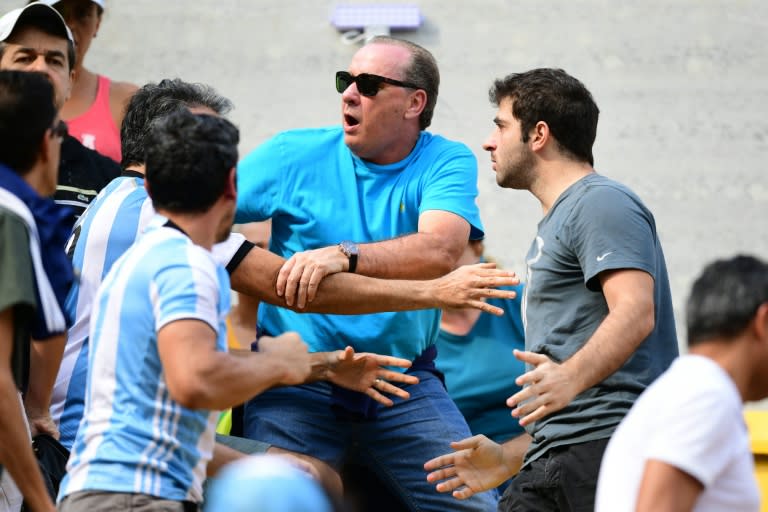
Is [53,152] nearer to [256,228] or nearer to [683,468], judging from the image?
[683,468]

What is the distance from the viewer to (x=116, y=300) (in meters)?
2.68

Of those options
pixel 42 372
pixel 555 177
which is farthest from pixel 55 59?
pixel 555 177

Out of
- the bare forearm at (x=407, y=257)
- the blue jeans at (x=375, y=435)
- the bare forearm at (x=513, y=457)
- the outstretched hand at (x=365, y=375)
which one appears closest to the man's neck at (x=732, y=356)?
the outstretched hand at (x=365, y=375)

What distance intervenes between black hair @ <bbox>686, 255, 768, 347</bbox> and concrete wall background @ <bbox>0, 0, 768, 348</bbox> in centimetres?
492

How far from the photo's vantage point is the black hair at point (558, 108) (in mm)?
4117

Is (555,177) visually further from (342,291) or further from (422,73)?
(422,73)

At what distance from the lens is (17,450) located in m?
2.78

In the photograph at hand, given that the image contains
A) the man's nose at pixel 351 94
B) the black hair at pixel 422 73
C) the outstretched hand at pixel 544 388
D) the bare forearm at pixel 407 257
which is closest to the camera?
the outstretched hand at pixel 544 388

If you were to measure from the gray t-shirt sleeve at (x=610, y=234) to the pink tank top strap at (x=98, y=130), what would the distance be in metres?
2.02

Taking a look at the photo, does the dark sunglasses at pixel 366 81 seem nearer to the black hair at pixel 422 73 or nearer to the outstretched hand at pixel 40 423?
the black hair at pixel 422 73

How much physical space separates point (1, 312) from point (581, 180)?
196 centimetres

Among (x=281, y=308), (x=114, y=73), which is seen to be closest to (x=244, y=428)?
(x=281, y=308)

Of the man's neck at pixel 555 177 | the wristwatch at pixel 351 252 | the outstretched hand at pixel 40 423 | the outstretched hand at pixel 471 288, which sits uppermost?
the man's neck at pixel 555 177

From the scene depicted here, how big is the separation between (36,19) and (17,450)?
2.00 metres
